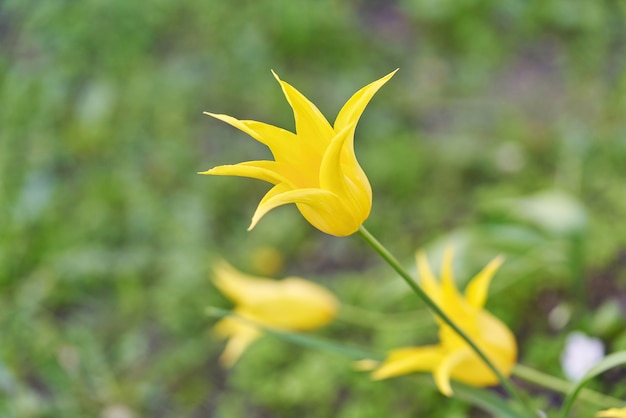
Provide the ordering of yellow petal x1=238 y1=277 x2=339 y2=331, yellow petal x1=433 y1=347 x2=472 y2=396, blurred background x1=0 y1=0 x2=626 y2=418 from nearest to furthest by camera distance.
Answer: yellow petal x1=433 y1=347 x2=472 y2=396, yellow petal x1=238 y1=277 x2=339 y2=331, blurred background x1=0 y1=0 x2=626 y2=418

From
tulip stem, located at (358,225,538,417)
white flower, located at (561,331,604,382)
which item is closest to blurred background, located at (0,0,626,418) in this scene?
white flower, located at (561,331,604,382)

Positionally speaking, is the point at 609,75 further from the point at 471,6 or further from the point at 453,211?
the point at 453,211

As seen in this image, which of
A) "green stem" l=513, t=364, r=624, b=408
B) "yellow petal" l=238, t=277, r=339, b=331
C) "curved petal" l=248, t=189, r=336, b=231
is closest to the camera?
"curved petal" l=248, t=189, r=336, b=231

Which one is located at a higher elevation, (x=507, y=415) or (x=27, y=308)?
(x=507, y=415)

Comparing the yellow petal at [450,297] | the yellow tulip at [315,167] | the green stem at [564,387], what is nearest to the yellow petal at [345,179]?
the yellow tulip at [315,167]

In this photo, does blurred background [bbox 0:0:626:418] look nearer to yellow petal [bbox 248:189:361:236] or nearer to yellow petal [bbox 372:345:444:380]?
yellow petal [bbox 372:345:444:380]

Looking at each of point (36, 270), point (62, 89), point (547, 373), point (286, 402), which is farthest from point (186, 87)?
point (547, 373)
